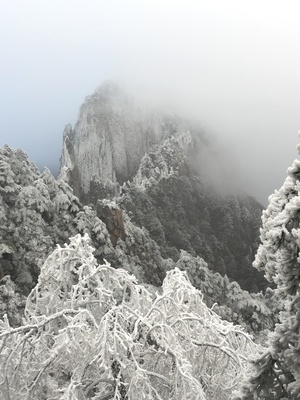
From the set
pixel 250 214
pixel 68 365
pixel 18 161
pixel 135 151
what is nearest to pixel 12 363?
pixel 68 365

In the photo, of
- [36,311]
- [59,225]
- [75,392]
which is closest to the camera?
[75,392]

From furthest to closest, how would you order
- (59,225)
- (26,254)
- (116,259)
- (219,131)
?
(219,131) → (116,259) → (59,225) → (26,254)

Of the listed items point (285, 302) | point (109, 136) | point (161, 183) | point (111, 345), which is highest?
point (285, 302)

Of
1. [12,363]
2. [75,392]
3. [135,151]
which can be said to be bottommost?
[135,151]

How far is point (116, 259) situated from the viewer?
92.0ft

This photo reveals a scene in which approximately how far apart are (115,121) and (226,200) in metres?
29.0

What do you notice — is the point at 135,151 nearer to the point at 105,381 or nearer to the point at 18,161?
the point at 18,161

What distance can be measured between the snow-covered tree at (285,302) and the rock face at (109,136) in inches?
2791

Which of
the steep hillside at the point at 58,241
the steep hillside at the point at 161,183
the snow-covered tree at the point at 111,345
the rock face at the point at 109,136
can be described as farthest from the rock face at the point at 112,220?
the rock face at the point at 109,136

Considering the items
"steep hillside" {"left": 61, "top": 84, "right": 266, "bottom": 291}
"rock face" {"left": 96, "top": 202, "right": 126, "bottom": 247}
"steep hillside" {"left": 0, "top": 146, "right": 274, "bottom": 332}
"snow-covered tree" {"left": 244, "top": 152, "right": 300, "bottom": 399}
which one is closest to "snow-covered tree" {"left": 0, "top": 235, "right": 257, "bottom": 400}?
"snow-covered tree" {"left": 244, "top": 152, "right": 300, "bottom": 399}

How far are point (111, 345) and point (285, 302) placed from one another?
256 centimetres

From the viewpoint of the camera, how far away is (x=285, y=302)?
416 centimetres

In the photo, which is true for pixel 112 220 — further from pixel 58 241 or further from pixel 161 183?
pixel 161 183

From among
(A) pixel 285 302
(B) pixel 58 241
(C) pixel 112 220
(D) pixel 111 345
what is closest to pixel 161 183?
(C) pixel 112 220
